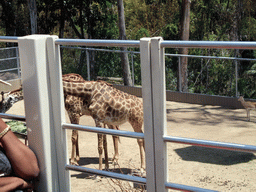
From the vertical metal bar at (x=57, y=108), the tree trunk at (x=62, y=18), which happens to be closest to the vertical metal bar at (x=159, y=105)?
the vertical metal bar at (x=57, y=108)

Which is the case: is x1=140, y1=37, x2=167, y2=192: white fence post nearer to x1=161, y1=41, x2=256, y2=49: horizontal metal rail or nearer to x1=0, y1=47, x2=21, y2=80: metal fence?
x1=161, y1=41, x2=256, y2=49: horizontal metal rail

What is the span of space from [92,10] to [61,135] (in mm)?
11955

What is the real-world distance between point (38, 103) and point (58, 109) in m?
0.09

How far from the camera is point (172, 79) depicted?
9203 mm

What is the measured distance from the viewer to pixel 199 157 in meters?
5.39

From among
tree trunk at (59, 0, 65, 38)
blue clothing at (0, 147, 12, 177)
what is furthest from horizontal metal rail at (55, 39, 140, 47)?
tree trunk at (59, 0, 65, 38)

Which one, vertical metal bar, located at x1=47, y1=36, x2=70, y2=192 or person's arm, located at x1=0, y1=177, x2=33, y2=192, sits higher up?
vertical metal bar, located at x1=47, y1=36, x2=70, y2=192

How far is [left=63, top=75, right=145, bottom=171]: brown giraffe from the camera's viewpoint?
4.36 m

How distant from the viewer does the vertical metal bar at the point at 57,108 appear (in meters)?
1.72

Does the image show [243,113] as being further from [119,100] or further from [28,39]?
[28,39]

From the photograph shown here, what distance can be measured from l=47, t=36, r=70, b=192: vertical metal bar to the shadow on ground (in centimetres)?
357

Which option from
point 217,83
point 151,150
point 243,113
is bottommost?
point 243,113

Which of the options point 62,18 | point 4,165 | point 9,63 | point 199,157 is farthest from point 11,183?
point 62,18

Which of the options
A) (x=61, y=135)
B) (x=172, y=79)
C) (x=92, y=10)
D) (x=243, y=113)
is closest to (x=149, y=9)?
Answer: (x=92, y=10)
